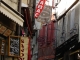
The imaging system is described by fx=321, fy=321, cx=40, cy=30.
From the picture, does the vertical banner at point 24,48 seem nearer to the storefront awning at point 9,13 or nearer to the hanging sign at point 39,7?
the storefront awning at point 9,13

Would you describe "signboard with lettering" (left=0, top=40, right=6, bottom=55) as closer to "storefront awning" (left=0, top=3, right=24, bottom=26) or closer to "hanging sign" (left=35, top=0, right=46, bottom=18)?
"storefront awning" (left=0, top=3, right=24, bottom=26)

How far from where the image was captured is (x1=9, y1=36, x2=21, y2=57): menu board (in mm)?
13680

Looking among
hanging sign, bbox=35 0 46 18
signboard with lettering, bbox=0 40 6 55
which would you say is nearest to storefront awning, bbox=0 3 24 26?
signboard with lettering, bbox=0 40 6 55

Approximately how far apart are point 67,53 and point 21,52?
956 cm

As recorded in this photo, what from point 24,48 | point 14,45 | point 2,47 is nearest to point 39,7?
point 24,48

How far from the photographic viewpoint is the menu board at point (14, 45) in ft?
44.9

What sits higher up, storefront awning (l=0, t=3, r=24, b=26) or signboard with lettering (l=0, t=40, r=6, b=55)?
storefront awning (l=0, t=3, r=24, b=26)

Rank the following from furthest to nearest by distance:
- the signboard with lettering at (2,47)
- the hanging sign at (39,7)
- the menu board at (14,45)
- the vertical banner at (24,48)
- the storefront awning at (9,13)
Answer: the hanging sign at (39,7) → the vertical banner at (24,48) → the menu board at (14,45) → the signboard with lettering at (2,47) → the storefront awning at (9,13)

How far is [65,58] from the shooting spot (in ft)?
78.2

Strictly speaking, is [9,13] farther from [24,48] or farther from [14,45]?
[24,48]

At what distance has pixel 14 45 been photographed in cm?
1384

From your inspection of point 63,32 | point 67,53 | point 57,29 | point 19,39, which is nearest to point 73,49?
point 67,53

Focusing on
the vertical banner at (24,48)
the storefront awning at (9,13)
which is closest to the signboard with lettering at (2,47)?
the vertical banner at (24,48)

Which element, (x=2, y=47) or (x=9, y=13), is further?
(x=2, y=47)
